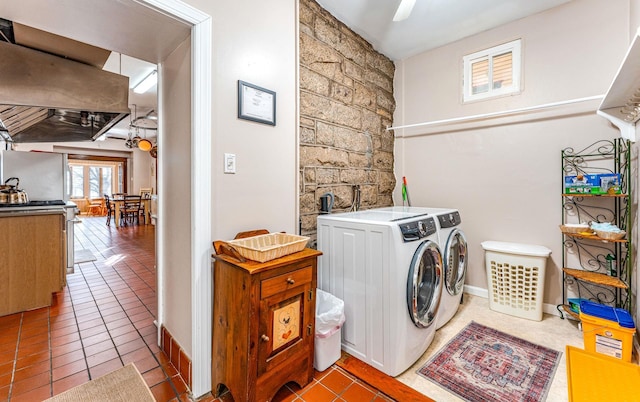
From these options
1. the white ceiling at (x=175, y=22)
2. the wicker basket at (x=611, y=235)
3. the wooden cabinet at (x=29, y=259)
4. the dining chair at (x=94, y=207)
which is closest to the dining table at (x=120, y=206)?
the dining chair at (x=94, y=207)

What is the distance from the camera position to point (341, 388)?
5.10ft

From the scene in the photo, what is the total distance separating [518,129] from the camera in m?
2.63

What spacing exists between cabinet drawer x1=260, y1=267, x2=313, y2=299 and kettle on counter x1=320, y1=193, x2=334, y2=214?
901 millimetres

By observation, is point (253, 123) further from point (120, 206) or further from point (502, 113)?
point (120, 206)

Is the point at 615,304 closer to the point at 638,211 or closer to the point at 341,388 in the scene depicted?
the point at 638,211

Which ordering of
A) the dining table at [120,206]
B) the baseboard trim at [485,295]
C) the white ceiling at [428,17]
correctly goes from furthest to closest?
1. the dining table at [120,206]
2. the baseboard trim at [485,295]
3. the white ceiling at [428,17]

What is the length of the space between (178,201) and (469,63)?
10.3 feet

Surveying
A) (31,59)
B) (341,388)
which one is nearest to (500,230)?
(341,388)

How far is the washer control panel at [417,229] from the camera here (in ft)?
5.45

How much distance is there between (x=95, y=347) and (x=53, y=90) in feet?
6.83

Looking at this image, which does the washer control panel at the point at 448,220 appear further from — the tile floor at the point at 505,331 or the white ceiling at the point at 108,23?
the white ceiling at the point at 108,23

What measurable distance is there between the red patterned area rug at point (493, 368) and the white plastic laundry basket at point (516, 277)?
1.44 ft

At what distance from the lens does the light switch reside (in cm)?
156

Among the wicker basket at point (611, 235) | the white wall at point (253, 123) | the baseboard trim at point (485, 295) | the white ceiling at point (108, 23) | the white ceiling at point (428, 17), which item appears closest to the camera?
the white ceiling at point (108, 23)
